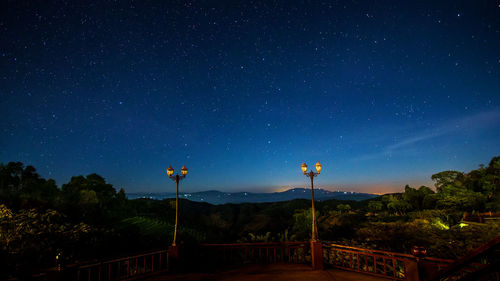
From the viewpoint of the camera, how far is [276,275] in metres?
7.26

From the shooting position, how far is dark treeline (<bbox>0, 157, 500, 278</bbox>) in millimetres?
10668

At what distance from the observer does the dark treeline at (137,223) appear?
10.7 meters

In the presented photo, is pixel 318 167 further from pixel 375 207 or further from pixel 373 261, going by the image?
pixel 375 207

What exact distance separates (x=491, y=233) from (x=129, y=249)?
67.0 feet

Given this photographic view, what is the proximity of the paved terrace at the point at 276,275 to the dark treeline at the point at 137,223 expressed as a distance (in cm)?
179

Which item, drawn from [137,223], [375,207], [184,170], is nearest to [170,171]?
[184,170]

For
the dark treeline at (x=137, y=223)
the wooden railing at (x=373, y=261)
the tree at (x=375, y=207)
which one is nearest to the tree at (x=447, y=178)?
the dark treeline at (x=137, y=223)

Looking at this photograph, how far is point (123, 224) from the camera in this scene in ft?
60.4

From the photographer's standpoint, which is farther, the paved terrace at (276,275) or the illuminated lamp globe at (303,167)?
the illuminated lamp globe at (303,167)

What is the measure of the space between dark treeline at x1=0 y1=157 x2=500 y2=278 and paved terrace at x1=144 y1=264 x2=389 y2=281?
1794 mm

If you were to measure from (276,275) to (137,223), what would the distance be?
16.0 meters

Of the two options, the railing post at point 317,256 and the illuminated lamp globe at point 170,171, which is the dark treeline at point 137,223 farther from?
the railing post at point 317,256

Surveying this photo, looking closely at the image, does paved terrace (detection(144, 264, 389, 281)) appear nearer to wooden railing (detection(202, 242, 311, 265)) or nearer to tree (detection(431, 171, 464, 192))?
wooden railing (detection(202, 242, 311, 265))

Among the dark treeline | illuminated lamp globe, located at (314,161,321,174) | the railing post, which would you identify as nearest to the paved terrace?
the railing post
